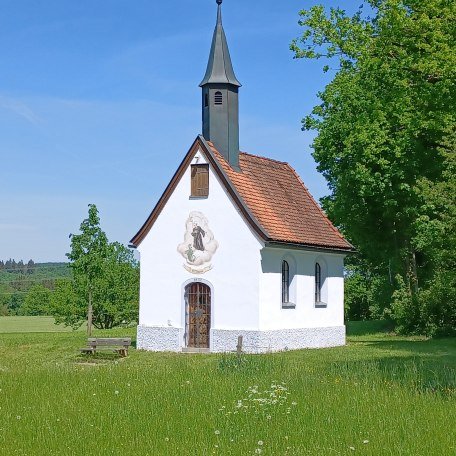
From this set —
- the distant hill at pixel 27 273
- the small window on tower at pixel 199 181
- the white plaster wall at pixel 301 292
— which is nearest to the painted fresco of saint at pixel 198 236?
the small window on tower at pixel 199 181

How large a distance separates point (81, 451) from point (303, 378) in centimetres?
700

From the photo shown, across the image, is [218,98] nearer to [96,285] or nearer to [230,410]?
[96,285]

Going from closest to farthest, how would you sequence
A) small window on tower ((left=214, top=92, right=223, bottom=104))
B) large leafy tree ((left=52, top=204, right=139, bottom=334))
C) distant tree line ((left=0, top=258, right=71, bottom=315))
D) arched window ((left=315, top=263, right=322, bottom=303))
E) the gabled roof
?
the gabled roof < small window on tower ((left=214, top=92, right=223, bottom=104)) < arched window ((left=315, top=263, right=322, bottom=303)) < large leafy tree ((left=52, top=204, right=139, bottom=334)) < distant tree line ((left=0, top=258, right=71, bottom=315))

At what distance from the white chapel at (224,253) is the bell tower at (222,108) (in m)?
0.04

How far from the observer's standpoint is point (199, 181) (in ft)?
93.8

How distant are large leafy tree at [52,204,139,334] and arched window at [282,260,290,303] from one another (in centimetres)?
909

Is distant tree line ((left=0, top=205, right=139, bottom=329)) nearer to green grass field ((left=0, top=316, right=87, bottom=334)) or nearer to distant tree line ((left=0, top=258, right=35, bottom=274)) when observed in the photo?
green grass field ((left=0, top=316, right=87, bottom=334))

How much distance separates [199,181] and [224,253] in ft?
8.98

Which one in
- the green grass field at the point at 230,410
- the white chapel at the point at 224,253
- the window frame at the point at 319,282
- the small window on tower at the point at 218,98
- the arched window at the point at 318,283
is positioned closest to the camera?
the green grass field at the point at 230,410

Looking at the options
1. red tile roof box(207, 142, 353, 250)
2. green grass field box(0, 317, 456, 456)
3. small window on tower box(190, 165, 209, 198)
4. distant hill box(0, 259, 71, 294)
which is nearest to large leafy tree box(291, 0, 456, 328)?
red tile roof box(207, 142, 353, 250)

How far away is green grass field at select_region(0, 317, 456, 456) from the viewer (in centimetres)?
1066

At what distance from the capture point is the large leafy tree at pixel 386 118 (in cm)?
2856

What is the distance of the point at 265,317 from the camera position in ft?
90.0

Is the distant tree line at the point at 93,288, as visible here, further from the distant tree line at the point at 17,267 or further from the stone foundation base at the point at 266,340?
the distant tree line at the point at 17,267
